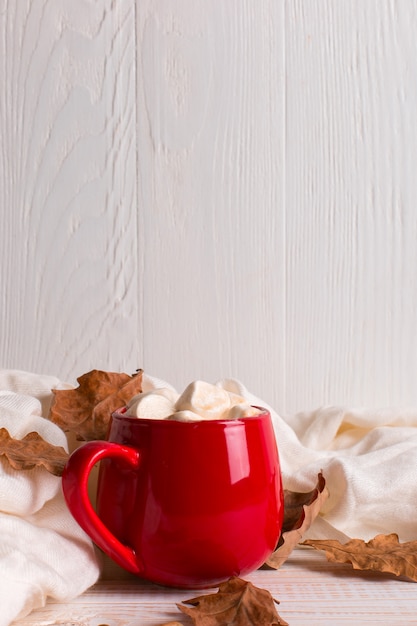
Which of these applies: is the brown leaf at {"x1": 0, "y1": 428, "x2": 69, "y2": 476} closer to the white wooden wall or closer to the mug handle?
the mug handle

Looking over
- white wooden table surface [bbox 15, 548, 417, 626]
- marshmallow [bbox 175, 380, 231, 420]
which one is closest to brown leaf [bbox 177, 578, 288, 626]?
white wooden table surface [bbox 15, 548, 417, 626]

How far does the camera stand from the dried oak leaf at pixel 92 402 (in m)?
0.71

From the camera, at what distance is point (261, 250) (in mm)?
1030

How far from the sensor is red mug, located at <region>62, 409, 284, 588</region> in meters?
0.57

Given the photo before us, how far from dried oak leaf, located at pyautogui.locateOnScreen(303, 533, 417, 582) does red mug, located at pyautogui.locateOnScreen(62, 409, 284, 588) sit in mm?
102

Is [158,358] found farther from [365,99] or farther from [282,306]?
[365,99]

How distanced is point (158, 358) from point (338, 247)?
0.29 metres

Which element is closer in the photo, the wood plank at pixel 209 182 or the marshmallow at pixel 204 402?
the marshmallow at pixel 204 402

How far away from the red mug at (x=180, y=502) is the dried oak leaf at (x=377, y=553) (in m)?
0.10

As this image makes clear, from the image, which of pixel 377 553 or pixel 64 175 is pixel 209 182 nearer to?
pixel 64 175

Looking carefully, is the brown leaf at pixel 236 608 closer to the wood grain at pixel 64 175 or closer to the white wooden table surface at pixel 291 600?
the white wooden table surface at pixel 291 600

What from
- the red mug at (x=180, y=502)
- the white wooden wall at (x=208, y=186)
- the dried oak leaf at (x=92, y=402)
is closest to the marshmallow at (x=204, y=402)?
the red mug at (x=180, y=502)

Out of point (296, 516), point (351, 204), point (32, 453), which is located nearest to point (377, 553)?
point (296, 516)

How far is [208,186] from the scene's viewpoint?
1024 mm
